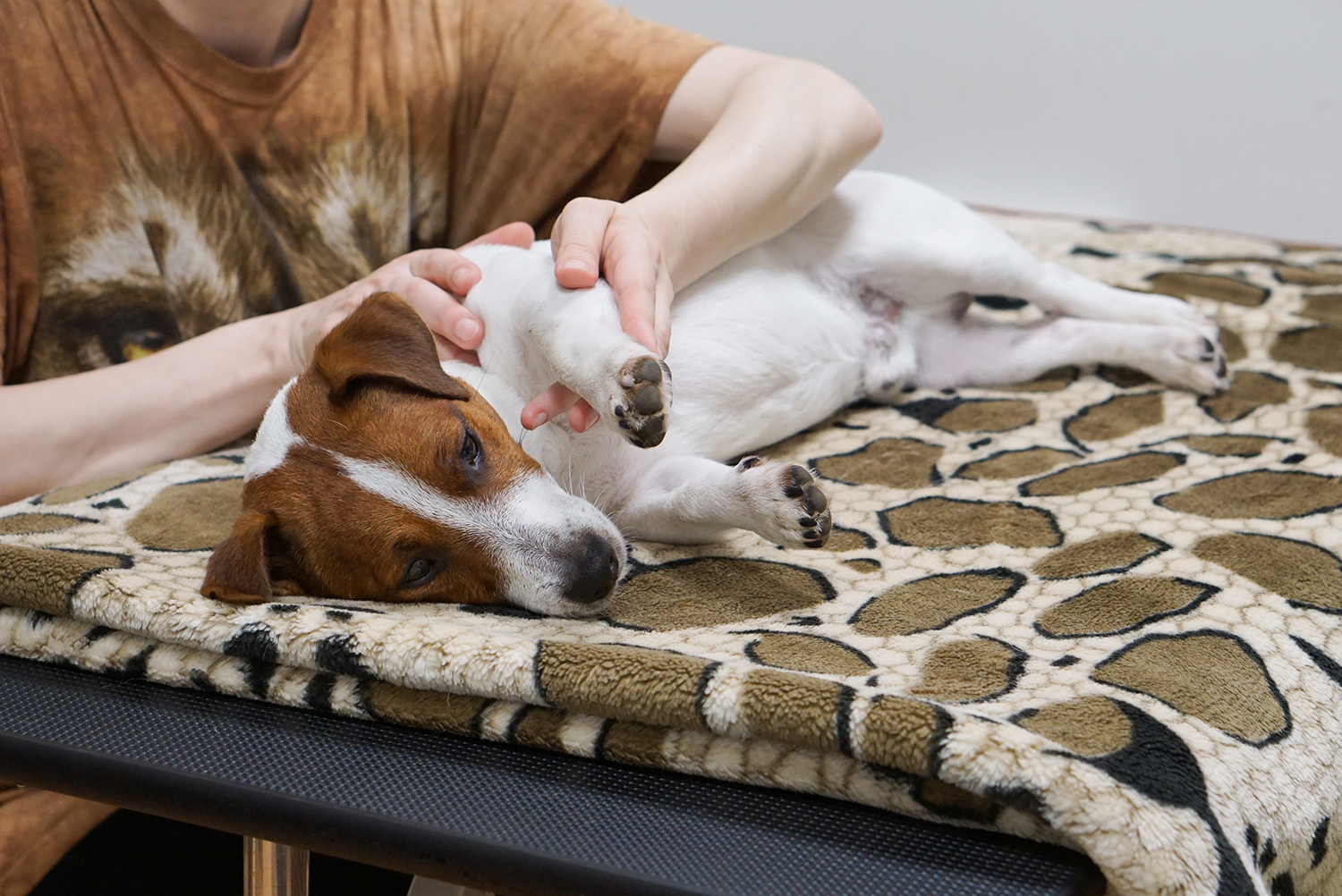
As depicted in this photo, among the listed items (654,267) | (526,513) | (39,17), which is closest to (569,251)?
(654,267)

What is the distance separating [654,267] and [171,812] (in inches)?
30.0

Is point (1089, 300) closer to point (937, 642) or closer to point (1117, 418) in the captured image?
point (1117, 418)

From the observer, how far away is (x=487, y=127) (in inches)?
78.5

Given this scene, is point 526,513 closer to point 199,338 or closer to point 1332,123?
point 199,338

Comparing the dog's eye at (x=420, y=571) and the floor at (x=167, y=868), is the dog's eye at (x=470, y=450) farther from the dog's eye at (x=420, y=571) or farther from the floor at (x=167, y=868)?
the floor at (x=167, y=868)

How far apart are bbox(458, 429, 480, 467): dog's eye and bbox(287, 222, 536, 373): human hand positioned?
0.70 feet

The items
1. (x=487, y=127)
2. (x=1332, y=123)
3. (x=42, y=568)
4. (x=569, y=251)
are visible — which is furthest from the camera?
(x=1332, y=123)

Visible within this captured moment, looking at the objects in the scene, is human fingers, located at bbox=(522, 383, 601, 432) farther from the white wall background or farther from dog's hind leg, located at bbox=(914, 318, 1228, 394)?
the white wall background

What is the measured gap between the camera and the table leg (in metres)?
1.02

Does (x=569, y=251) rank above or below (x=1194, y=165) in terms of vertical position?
above

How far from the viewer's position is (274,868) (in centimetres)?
103

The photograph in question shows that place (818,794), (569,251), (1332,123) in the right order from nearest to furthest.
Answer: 1. (818,794)
2. (569,251)
3. (1332,123)

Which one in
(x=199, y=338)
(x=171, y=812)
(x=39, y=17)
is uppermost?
(x=39, y=17)

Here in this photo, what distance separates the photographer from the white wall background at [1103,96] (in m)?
3.32
